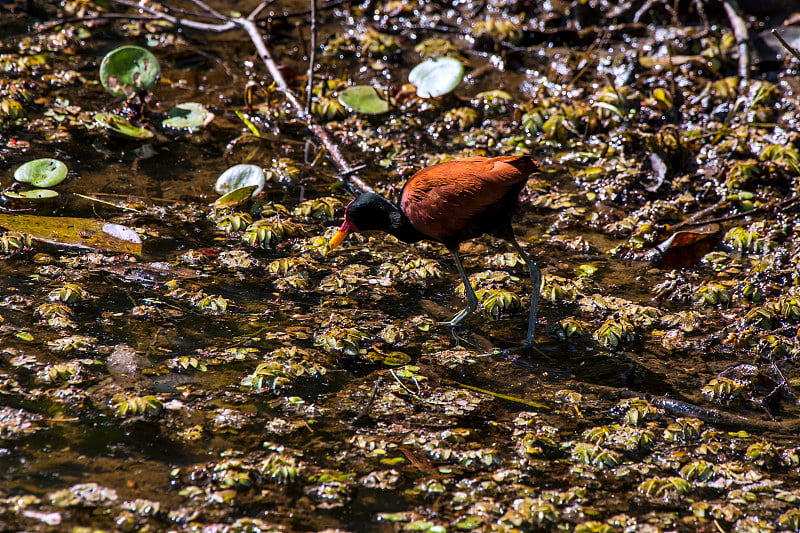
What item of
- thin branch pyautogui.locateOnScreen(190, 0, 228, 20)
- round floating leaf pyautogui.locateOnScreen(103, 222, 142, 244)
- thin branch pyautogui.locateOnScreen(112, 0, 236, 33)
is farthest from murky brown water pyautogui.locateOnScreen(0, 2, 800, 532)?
thin branch pyautogui.locateOnScreen(190, 0, 228, 20)

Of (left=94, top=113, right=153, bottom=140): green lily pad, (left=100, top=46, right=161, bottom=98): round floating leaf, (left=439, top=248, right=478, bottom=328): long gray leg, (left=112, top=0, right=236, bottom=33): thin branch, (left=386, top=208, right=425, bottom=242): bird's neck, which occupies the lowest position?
(left=439, top=248, right=478, bottom=328): long gray leg

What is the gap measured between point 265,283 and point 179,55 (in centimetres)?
370

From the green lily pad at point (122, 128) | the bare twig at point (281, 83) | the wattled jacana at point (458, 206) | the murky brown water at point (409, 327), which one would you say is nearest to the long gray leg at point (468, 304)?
the wattled jacana at point (458, 206)

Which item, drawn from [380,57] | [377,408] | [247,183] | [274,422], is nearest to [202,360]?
[274,422]

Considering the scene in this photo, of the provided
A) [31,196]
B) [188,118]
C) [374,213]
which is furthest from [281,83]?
[374,213]

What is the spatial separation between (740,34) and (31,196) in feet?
19.5

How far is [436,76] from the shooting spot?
19.8 ft

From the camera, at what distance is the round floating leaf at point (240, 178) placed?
15.9ft

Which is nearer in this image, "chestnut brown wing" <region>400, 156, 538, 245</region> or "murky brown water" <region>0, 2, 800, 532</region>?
"murky brown water" <region>0, 2, 800, 532</region>

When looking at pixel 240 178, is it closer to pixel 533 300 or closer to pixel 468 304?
pixel 468 304

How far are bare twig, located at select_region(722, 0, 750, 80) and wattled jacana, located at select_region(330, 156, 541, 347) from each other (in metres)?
3.45

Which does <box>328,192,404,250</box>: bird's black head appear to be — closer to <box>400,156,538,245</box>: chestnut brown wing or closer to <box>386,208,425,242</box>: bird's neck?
<box>386,208,425,242</box>: bird's neck

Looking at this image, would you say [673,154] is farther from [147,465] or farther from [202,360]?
[147,465]

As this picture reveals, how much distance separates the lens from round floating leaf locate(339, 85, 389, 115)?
5902 millimetres
